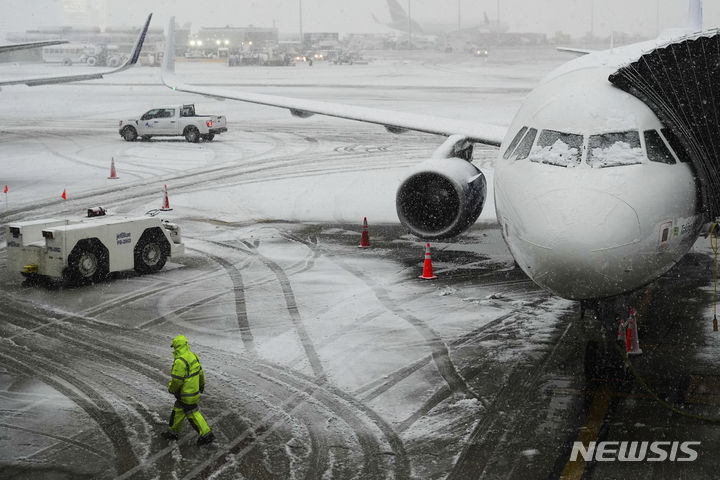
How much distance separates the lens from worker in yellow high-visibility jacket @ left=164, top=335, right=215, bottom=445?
10333 mm

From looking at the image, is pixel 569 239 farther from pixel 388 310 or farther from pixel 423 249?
pixel 423 249

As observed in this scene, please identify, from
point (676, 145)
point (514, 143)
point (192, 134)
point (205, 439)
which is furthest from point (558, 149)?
point (192, 134)

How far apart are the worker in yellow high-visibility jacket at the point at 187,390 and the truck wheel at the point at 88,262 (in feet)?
26.2

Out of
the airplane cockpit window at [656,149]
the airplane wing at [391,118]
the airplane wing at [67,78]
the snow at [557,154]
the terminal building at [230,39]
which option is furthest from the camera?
the terminal building at [230,39]

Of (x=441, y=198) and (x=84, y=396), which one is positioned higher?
(x=441, y=198)

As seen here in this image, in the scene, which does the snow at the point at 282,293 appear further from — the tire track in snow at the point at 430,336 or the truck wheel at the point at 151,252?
the truck wheel at the point at 151,252

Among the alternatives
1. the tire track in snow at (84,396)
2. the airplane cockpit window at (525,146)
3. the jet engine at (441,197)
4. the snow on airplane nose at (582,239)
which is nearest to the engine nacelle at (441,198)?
the jet engine at (441,197)

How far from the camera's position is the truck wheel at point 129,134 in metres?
41.6

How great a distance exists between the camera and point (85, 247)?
18016mm

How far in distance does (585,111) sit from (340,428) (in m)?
5.11

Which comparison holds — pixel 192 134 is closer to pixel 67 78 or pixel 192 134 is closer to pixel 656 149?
pixel 67 78

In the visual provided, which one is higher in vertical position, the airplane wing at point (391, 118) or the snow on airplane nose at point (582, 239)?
the airplane wing at point (391, 118)

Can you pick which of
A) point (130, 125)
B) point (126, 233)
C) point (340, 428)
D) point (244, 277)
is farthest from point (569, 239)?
point (130, 125)

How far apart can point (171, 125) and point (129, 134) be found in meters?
2.04
